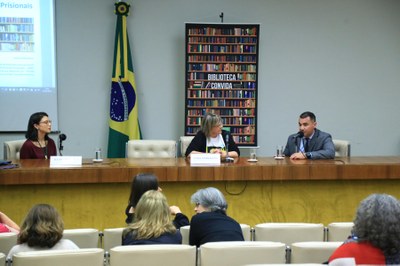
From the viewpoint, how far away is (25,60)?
21.8 feet

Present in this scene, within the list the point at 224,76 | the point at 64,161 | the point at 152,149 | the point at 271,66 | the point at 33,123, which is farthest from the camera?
the point at 271,66

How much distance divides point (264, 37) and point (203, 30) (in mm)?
893

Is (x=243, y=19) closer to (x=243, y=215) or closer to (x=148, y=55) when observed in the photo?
(x=148, y=55)

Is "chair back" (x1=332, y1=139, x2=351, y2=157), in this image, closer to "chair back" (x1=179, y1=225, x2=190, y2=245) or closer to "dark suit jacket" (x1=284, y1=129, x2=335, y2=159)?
"dark suit jacket" (x1=284, y1=129, x2=335, y2=159)

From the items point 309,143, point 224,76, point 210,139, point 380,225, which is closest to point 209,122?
point 210,139

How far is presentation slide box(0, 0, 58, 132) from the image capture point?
6562 millimetres

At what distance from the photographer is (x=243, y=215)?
4.67m

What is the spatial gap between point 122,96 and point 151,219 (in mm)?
4077

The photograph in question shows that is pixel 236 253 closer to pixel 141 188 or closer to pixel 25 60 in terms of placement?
pixel 141 188

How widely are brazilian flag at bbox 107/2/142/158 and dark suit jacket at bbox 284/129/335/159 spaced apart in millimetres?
2115

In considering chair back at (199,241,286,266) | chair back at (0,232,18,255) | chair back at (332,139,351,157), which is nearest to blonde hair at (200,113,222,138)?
chair back at (332,139,351,157)

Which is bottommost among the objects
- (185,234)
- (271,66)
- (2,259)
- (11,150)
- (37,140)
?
(185,234)

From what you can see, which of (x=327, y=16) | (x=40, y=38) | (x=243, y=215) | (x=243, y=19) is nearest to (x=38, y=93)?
(x=40, y=38)

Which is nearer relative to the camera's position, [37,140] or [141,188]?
[141,188]
